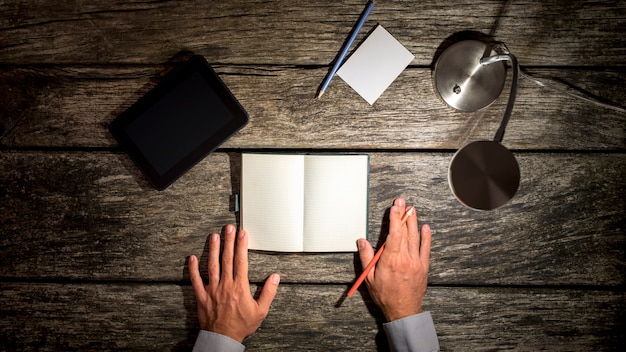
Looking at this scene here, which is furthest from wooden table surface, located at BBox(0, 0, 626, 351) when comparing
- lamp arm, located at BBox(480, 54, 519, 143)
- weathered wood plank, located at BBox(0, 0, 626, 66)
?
lamp arm, located at BBox(480, 54, 519, 143)

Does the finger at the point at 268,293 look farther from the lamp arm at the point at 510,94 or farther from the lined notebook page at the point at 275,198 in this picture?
the lamp arm at the point at 510,94

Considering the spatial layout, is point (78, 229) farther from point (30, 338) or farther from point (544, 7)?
point (544, 7)

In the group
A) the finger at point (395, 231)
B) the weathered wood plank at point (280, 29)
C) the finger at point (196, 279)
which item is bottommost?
the finger at point (196, 279)

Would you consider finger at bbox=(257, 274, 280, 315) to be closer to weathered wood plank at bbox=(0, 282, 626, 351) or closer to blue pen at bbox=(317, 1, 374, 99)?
weathered wood plank at bbox=(0, 282, 626, 351)

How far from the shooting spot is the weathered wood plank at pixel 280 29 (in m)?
1.09

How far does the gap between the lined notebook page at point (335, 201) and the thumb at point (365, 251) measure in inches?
0.6

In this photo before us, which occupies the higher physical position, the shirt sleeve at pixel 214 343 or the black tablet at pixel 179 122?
the black tablet at pixel 179 122

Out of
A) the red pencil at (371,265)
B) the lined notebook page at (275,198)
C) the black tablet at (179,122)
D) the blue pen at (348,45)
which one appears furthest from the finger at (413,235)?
the black tablet at (179,122)

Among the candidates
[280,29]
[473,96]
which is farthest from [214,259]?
[473,96]

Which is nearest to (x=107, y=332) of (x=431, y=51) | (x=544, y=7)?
(x=431, y=51)

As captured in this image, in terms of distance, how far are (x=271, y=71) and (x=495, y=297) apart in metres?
0.92

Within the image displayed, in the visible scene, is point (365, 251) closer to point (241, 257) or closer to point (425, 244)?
point (425, 244)

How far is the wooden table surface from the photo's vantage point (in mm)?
1097

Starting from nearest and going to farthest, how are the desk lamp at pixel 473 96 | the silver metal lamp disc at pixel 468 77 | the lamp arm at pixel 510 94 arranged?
the lamp arm at pixel 510 94 < the desk lamp at pixel 473 96 < the silver metal lamp disc at pixel 468 77
